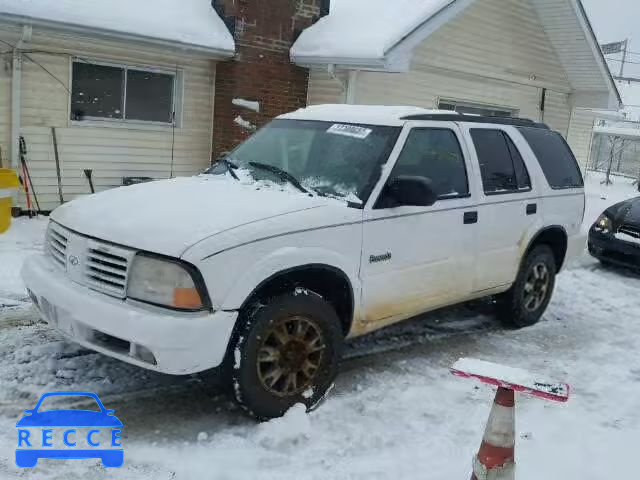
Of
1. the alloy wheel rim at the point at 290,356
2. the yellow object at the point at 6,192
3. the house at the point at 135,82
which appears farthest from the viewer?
the house at the point at 135,82

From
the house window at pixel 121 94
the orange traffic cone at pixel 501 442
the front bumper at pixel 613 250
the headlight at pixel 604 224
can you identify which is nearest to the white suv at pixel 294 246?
the orange traffic cone at pixel 501 442

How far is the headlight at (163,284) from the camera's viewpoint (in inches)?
133

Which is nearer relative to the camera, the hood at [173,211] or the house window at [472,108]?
the hood at [173,211]

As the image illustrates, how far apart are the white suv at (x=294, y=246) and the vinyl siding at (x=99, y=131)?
17.5 feet

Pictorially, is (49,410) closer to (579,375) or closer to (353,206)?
(353,206)

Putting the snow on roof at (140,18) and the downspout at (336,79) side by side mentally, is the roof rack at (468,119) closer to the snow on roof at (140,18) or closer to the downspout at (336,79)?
the downspout at (336,79)

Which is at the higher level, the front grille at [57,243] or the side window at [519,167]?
the side window at [519,167]

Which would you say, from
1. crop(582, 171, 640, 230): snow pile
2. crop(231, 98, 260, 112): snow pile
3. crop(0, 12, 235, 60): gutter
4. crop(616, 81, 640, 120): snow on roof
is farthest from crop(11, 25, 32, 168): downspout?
crop(616, 81, 640, 120): snow on roof

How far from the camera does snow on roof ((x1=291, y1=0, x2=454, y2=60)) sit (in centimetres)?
1006

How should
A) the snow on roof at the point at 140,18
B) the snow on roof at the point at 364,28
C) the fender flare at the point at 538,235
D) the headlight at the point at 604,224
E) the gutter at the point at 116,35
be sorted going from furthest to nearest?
the snow on roof at the point at 364,28 → the headlight at the point at 604,224 → the snow on roof at the point at 140,18 → the gutter at the point at 116,35 → the fender flare at the point at 538,235

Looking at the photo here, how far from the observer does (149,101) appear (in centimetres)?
1046

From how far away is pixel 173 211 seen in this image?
381 cm

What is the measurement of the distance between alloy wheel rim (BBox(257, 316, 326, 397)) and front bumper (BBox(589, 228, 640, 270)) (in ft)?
21.5

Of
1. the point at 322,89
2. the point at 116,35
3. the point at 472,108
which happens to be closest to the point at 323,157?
the point at 116,35
